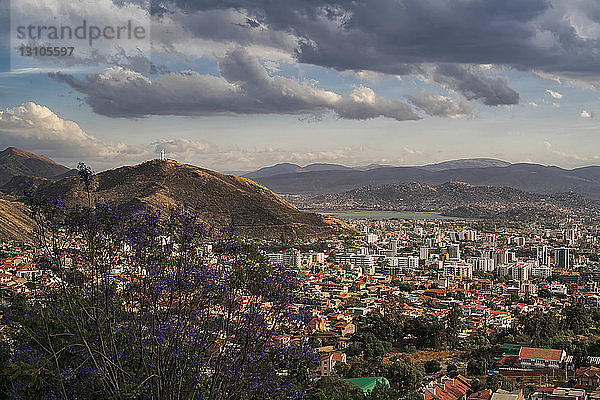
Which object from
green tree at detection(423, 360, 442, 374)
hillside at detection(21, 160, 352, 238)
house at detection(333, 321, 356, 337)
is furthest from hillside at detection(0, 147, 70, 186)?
green tree at detection(423, 360, 442, 374)

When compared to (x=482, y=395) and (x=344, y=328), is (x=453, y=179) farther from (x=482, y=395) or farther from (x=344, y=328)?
(x=482, y=395)

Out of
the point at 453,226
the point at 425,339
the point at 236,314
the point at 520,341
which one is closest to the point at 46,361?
the point at 236,314

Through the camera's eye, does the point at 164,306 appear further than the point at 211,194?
No

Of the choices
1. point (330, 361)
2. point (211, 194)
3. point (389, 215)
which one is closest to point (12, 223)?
point (211, 194)

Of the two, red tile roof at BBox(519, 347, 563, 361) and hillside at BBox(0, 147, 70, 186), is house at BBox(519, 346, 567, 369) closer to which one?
red tile roof at BBox(519, 347, 563, 361)

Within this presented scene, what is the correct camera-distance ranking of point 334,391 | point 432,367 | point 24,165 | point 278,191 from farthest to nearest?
point 278,191, point 24,165, point 432,367, point 334,391

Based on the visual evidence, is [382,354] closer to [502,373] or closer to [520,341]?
[502,373]

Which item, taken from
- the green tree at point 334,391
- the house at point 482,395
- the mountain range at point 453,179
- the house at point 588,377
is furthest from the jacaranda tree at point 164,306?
the mountain range at point 453,179
